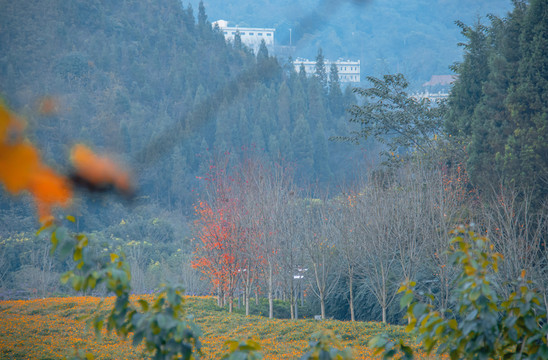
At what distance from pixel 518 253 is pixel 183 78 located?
30.0 metres

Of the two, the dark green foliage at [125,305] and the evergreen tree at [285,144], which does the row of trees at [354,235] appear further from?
the evergreen tree at [285,144]

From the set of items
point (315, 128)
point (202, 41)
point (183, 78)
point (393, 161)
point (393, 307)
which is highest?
point (202, 41)

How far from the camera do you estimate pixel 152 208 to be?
861 inches

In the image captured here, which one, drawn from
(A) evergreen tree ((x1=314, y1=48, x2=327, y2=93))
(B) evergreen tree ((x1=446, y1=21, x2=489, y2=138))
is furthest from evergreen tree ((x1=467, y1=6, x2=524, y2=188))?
(A) evergreen tree ((x1=314, y1=48, x2=327, y2=93))

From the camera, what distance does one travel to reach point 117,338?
9273mm

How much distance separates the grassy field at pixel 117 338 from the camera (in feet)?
25.7

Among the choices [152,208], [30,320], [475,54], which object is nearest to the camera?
[30,320]

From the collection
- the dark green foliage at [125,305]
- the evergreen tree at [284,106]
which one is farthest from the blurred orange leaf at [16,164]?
the evergreen tree at [284,106]

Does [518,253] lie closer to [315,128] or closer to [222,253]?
[222,253]

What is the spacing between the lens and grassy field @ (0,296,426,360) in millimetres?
7836

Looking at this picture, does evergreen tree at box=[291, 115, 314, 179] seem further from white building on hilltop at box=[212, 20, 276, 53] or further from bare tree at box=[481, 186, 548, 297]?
bare tree at box=[481, 186, 548, 297]

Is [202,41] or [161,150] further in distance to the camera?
[202,41]

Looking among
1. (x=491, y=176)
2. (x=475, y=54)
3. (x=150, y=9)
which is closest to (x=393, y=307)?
(x=491, y=176)

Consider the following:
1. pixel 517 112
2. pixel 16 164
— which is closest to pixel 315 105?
pixel 517 112
